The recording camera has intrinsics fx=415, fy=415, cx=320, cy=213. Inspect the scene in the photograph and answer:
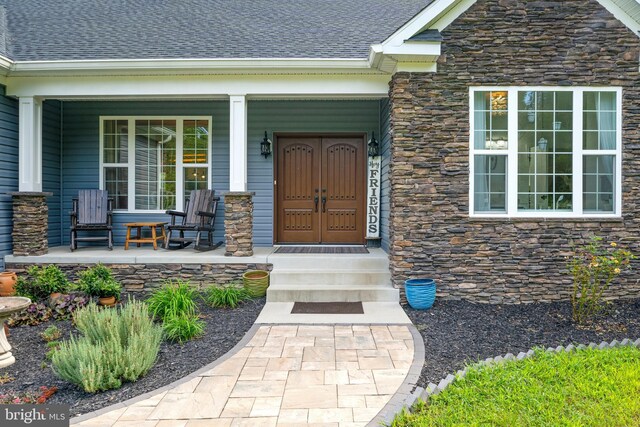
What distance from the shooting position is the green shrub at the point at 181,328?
4020 mm

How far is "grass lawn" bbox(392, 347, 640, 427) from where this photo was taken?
2512 mm

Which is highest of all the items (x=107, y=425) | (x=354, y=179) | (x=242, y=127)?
(x=242, y=127)

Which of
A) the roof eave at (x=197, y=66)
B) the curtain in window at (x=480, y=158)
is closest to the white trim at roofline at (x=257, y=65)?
the roof eave at (x=197, y=66)

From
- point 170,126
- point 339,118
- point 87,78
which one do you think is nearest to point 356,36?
point 339,118

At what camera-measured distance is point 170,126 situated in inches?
296

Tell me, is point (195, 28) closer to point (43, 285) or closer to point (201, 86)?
point (201, 86)

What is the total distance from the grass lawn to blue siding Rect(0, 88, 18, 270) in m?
6.18

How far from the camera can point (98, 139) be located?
24.4 feet

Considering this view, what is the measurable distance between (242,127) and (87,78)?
2387mm

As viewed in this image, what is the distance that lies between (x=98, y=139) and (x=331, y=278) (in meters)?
5.01

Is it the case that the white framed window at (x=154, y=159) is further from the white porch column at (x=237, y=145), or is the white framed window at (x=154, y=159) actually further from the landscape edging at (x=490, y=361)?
the landscape edging at (x=490, y=361)

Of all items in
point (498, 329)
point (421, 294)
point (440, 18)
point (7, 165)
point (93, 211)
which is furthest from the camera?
point (93, 211)

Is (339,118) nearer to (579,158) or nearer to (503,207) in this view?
(503,207)

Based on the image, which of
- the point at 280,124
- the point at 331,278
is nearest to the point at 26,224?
the point at 280,124
